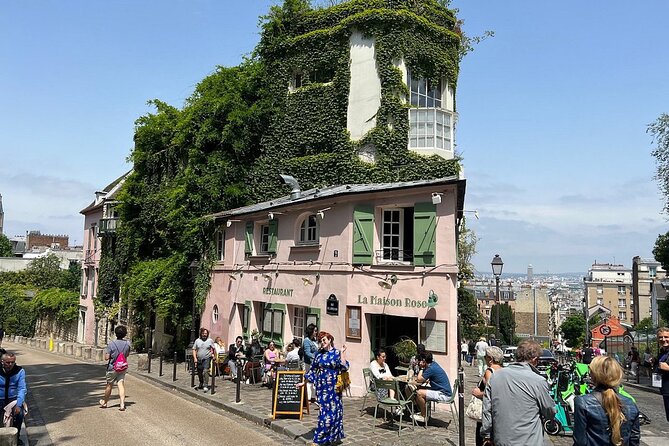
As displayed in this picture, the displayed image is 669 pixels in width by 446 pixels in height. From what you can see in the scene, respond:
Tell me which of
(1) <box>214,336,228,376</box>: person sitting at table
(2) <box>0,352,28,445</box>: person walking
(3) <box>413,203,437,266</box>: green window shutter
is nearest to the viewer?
(2) <box>0,352,28,445</box>: person walking

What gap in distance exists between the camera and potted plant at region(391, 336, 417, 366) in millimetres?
14008

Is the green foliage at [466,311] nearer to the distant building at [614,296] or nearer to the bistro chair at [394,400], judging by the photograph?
the bistro chair at [394,400]

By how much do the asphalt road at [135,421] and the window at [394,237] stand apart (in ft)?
19.7

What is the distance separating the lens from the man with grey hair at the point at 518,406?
511 centimetres

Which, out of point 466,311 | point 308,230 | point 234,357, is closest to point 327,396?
point 234,357

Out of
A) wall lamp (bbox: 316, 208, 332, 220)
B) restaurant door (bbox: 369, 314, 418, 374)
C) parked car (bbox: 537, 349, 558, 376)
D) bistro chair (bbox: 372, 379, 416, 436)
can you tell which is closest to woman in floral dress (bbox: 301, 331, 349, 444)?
bistro chair (bbox: 372, 379, 416, 436)

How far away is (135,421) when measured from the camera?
34.7 feet

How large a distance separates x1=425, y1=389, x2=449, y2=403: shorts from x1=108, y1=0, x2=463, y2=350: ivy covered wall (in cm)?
1377

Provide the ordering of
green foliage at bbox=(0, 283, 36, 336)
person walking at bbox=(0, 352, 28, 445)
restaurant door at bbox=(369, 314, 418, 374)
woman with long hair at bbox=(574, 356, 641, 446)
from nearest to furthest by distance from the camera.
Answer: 1. woman with long hair at bbox=(574, 356, 641, 446)
2. person walking at bbox=(0, 352, 28, 445)
3. restaurant door at bbox=(369, 314, 418, 374)
4. green foliage at bbox=(0, 283, 36, 336)

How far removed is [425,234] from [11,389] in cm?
929

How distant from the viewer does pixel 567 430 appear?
10.1 m

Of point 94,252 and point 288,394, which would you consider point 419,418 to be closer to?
point 288,394

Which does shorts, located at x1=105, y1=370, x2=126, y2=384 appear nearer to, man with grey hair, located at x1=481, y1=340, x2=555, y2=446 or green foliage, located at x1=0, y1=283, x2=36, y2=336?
man with grey hair, located at x1=481, y1=340, x2=555, y2=446

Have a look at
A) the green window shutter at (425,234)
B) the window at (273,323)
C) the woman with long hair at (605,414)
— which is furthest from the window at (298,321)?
the woman with long hair at (605,414)
